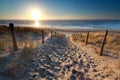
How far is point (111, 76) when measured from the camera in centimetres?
614

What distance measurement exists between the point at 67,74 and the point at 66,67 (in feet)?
2.80

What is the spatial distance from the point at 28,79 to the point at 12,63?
4.76 feet

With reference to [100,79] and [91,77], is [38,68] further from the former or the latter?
[100,79]

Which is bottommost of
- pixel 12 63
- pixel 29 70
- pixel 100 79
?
pixel 100 79

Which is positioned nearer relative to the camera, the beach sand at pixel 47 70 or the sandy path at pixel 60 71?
the beach sand at pixel 47 70

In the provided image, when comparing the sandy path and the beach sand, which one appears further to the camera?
the sandy path

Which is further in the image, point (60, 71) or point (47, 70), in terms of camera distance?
point (60, 71)

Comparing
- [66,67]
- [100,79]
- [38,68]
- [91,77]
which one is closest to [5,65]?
[38,68]

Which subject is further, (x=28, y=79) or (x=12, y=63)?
(x=12, y=63)

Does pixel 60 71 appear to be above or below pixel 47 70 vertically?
below

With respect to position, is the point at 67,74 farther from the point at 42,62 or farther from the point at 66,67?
the point at 42,62

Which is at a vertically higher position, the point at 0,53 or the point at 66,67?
the point at 0,53

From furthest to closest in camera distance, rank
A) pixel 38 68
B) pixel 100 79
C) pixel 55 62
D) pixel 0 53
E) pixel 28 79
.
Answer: pixel 55 62, pixel 0 53, pixel 38 68, pixel 100 79, pixel 28 79

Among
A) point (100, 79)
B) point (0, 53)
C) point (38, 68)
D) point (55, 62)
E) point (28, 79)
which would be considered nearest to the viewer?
point (28, 79)
